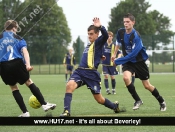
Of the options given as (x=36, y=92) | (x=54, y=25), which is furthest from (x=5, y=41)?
(x=54, y=25)

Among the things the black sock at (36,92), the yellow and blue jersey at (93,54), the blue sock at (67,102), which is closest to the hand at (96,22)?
the yellow and blue jersey at (93,54)

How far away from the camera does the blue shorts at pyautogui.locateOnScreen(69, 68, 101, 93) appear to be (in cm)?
800

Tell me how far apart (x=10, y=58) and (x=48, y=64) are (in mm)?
31197

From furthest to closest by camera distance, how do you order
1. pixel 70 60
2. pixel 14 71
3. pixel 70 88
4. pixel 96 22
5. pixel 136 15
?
pixel 136 15
pixel 70 60
pixel 14 71
pixel 70 88
pixel 96 22

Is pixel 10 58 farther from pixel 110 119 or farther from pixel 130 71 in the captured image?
pixel 110 119

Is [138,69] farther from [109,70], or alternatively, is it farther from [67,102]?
[109,70]

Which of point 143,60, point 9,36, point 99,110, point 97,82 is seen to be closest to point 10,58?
point 9,36

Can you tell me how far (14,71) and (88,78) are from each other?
4.76 feet

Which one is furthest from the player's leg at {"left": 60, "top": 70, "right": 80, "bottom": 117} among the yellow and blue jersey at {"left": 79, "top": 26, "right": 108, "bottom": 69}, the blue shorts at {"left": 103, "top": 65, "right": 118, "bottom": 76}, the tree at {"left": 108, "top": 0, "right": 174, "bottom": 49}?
the tree at {"left": 108, "top": 0, "right": 174, "bottom": 49}

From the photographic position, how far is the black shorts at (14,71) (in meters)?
7.95

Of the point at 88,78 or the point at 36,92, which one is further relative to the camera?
the point at 36,92

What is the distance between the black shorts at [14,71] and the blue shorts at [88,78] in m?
0.95

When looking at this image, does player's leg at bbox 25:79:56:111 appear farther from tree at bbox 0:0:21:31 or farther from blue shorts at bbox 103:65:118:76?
tree at bbox 0:0:21:31

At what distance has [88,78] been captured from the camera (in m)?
8.02
